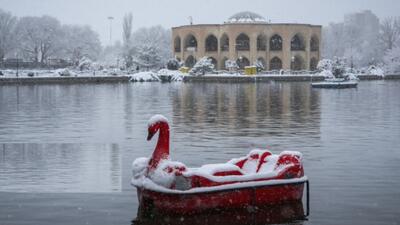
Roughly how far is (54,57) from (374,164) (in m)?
94.1

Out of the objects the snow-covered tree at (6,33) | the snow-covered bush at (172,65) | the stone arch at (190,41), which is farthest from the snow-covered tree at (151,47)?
the snow-covered tree at (6,33)

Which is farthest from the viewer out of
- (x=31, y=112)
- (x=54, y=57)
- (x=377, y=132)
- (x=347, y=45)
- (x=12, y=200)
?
(x=347, y=45)

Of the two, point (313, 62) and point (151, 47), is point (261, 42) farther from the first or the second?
point (151, 47)

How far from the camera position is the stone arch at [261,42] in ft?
265

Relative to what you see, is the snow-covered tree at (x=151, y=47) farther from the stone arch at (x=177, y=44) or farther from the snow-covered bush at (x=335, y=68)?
the snow-covered bush at (x=335, y=68)

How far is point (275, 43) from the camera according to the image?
269ft

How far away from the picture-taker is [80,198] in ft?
30.6

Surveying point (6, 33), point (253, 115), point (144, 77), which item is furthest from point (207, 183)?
point (6, 33)

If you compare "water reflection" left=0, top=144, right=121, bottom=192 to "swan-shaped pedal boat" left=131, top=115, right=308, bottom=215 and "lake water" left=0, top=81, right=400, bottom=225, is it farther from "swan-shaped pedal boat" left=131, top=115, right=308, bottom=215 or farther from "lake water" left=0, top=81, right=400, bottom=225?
"swan-shaped pedal boat" left=131, top=115, right=308, bottom=215

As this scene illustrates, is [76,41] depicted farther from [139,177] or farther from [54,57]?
[139,177]

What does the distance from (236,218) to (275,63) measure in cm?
7447

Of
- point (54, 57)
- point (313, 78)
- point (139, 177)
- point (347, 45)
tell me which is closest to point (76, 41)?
point (54, 57)

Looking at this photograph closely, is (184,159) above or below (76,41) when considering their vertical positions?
below

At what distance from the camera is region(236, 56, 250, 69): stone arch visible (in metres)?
79.9
